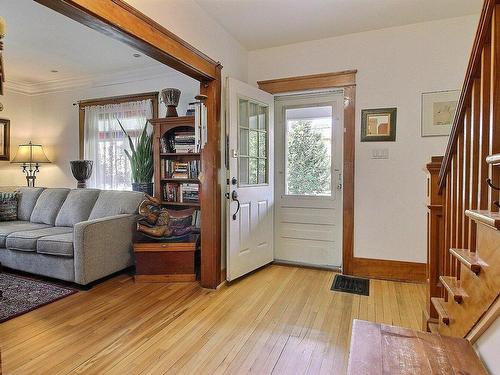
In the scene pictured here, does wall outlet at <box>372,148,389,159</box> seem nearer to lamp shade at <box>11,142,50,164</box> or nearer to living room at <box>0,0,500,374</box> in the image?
living room at <box>0,0,500,374</box>

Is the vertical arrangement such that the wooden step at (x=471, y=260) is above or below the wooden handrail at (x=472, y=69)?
below

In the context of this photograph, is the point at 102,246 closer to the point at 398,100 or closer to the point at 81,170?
the point at 81,170

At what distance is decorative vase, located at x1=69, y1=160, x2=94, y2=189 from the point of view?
436 centimetres

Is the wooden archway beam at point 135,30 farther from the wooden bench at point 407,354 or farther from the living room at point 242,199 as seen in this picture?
the wooden bench at point 407,354

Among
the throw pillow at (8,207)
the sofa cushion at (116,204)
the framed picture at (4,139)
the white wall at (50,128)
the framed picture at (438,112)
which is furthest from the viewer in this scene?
the white wall at (50,128)

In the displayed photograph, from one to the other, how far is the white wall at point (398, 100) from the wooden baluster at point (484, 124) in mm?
1910

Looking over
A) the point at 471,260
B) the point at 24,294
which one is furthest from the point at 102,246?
the point at 471,260

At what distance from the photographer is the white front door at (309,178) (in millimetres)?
3363

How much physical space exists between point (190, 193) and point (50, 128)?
3038 millimetres

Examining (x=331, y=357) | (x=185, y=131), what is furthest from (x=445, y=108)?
(x=185, y=131)

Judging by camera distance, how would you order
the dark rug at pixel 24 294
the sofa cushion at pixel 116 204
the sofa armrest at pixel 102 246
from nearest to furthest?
the dark rug at pixel 24 294 < the sofa armrest at pixel 102 246 < the sofa cushion at pixel 116 204

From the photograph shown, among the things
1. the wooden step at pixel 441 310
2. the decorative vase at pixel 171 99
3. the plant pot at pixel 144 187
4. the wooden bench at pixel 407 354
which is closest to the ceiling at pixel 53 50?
the decorative vase at pixel 171 99

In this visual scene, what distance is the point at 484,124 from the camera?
1095 mm

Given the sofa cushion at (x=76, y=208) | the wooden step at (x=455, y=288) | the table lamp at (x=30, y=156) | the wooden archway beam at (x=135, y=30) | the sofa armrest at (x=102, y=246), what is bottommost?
the sofa armrest at (x=102, y=246)
